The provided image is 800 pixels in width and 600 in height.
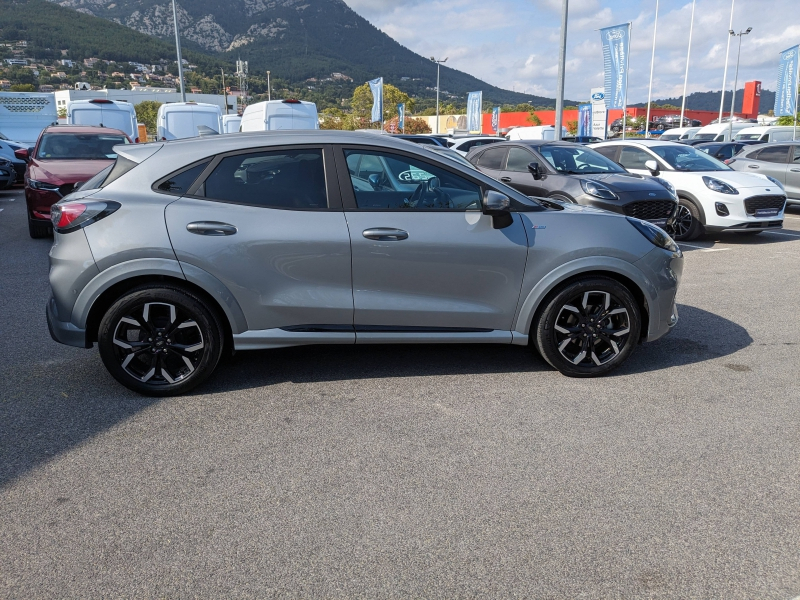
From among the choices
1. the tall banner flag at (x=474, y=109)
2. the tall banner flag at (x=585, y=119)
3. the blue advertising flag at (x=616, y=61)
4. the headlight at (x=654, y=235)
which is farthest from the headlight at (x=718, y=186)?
the tall banner flag at (x=474, y=109)

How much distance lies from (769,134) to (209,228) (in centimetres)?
2731

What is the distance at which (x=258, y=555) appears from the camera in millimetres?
2699

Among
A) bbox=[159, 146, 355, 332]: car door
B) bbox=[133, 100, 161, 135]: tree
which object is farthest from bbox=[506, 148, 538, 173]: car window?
bbox=[133, 100, 161, 135]: tree

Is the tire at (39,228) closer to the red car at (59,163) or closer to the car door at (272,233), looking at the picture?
the red car at (59,163)

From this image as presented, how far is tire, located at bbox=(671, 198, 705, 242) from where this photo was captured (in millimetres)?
10969

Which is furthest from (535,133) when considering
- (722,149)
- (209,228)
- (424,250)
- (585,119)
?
(209,228)

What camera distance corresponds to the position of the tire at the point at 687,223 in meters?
11.0

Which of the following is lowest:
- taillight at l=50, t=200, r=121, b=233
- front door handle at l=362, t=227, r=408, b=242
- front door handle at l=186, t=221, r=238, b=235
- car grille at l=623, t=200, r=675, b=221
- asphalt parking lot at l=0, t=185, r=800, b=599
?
asphalt parking lot at l=0, t=185, r=800, b=599

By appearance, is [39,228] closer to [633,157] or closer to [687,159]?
[633,157]

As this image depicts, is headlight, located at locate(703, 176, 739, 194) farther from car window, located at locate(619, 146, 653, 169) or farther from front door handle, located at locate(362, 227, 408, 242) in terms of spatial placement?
front door handle, located at locate(362, 227, 408, 242)

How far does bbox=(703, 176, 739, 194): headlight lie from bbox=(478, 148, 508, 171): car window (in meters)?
3.25

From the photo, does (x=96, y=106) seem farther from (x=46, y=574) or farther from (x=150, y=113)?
(x=150, y=113)

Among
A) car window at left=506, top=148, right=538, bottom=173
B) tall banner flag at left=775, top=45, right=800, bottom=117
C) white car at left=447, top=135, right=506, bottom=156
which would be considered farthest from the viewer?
tall banner flag at left=775, top=45, right=800, bottom=117

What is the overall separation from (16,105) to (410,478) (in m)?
40.7
